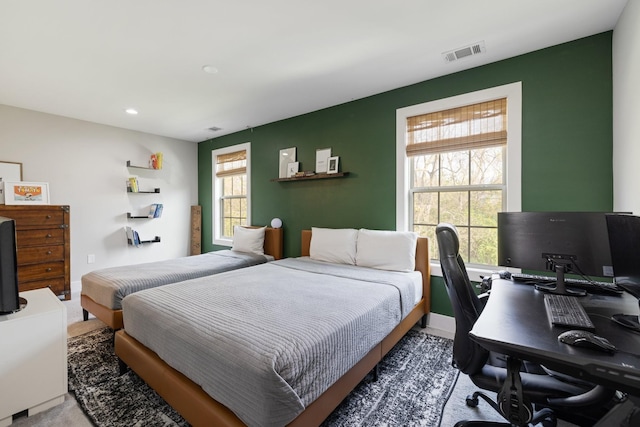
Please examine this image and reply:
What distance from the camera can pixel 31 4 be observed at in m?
1.79

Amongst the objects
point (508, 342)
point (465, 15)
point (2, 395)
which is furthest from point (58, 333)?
point (465, 15)

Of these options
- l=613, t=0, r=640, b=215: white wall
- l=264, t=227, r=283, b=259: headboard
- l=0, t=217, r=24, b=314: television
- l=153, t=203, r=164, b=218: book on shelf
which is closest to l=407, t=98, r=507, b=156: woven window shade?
l=613, t=0, r=640, b=215: white wall

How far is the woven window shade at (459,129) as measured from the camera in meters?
2.57

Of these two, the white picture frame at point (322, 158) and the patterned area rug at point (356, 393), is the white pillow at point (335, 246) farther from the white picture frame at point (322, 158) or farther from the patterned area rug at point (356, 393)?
the patterned area rug at point (356, 393)

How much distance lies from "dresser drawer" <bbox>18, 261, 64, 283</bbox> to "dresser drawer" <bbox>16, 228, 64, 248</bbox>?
0.85 feet

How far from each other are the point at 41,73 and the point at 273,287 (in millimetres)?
3036

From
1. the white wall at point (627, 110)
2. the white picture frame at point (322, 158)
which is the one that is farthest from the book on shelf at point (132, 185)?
the white wall at point (627, 110)

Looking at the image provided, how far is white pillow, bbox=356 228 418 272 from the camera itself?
2.77 m

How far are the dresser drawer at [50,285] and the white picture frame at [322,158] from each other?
359cm

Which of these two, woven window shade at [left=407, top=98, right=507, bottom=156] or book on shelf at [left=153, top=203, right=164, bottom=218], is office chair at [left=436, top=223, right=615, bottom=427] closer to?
woven window shade at [left=407, top=98, right=507, bottom=156]

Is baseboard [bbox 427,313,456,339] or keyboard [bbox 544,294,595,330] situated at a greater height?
keyboard [bbox 544,294,595,330]

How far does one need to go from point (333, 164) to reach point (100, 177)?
3594 millimetres

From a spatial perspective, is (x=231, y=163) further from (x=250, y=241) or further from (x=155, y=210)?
(x=250, y=241)

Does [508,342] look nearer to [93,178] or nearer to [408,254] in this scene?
[408,254]
